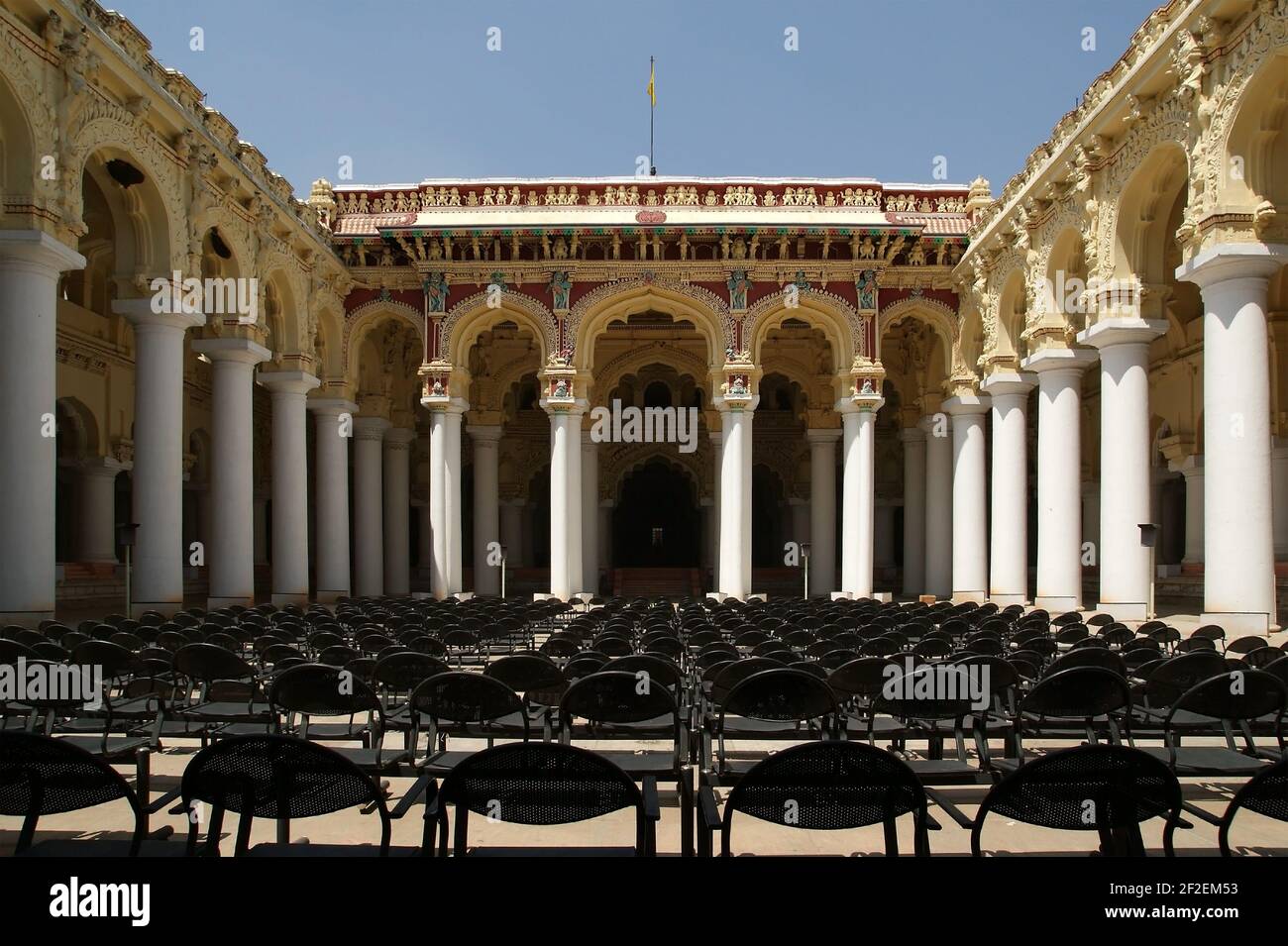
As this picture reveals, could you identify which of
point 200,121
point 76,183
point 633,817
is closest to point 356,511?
point 200,121

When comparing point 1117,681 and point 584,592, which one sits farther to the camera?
point 584,592

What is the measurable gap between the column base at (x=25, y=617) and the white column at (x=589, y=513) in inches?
568

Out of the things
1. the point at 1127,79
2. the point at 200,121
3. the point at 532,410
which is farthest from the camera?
the point at 532,410

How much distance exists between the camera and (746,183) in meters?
23.3

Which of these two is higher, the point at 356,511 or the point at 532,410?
the point at 532,410

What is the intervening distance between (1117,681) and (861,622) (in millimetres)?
7369

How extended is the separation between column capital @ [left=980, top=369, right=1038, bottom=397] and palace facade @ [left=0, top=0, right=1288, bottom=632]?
65mm

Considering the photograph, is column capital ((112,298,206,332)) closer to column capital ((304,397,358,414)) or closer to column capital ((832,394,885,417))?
column capital ((304,397,358,414))

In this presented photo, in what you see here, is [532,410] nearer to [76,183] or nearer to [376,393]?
[376,393]

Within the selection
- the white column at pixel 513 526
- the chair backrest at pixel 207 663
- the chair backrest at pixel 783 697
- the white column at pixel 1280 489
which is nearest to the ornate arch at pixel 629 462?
the white column at pixel 513 526

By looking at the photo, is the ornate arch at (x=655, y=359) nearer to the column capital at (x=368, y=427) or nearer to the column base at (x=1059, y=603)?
the column capital at (x=368, y=427)

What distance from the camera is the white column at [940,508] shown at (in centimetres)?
2472

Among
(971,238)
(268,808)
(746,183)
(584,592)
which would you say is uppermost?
(746,183)

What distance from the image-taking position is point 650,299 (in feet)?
76.1
